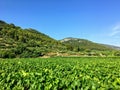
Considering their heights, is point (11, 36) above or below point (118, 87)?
above

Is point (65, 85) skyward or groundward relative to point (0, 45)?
groundward

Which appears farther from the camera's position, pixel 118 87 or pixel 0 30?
pixel 0 30

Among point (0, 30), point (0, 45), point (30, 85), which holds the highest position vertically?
point (0, 30)

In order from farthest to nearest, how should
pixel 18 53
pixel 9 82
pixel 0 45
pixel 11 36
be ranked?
1. pixel 11 36
2. pixel 0 45
3. pixel 18 53
4. pixel 9 82

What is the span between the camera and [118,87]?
1110 cm

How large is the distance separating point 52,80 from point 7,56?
216 ft

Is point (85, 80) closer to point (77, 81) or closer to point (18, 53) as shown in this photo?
point (77, 81)

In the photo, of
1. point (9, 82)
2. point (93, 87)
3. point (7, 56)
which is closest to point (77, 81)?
point (93, 87)

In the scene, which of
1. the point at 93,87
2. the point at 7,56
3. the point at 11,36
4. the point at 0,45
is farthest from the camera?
the point at 11,36

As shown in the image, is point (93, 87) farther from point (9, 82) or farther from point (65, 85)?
point (9, 82)

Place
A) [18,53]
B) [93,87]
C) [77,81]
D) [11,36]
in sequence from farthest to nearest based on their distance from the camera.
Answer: [11,36], [18,53], [77,81], [93,87]

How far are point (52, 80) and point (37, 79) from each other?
1.29 m

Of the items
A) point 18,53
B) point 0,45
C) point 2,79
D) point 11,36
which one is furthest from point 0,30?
point 2,79

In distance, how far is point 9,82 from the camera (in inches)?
632
